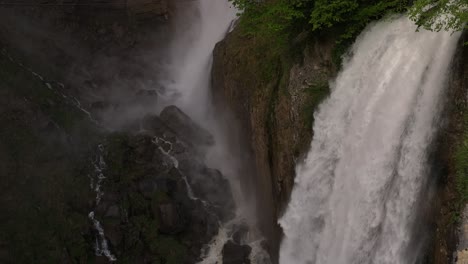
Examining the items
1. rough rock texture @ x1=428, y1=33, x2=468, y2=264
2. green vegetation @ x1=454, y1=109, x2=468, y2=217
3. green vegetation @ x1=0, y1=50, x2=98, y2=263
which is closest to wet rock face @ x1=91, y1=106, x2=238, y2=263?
green vegetation @ x1=0, y1=50, x2=98, y2=263

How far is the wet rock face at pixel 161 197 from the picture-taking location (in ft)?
61.0

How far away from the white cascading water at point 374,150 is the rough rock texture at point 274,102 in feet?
2.50

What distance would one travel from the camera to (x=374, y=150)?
36.9 feet

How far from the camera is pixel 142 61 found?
27.5 metres

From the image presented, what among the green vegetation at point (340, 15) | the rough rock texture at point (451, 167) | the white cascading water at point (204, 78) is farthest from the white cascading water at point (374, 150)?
the white cascading water at point (204, 78)

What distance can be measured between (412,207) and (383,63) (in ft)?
11.8

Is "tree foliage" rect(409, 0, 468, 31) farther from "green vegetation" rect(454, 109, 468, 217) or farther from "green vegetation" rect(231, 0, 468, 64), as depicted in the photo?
"green vegetation" rect(454, 109, 468, 217)

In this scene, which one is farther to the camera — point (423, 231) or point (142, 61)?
point (142, 61)

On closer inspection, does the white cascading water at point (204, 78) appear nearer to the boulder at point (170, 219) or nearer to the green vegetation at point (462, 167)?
the boulder at point (170, 219)

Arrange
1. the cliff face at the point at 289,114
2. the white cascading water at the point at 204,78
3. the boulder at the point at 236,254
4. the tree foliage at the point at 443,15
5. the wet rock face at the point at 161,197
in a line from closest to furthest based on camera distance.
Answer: the cliff face at the point at 289,114 → the tree foliage at the point at 443,15 → the boulder at the point at 236,254 → the wet rock face at the point at 161,197 → the white cascading water at the point at 204,78

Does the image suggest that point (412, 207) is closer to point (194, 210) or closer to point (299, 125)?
point (299, 125)

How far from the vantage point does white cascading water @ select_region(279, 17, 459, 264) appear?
1036cm

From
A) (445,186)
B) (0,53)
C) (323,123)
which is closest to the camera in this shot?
(445,186)

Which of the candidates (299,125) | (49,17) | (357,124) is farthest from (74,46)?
(357,124)
